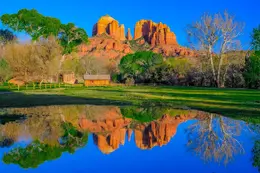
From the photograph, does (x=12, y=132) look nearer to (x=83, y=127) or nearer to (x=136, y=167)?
(x=83, y=127)

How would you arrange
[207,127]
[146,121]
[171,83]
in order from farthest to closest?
1. [171,83]
2. [146,121]
3. [207,127]

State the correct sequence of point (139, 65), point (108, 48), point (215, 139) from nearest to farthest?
point (215, 139) → point (139, 65) → point (108, 48)

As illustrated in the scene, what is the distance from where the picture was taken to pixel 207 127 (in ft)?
50.0

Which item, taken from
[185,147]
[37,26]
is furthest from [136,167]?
[37,26]

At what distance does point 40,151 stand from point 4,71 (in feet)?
169

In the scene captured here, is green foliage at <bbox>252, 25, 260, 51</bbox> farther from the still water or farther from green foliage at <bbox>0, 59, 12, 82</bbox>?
green foliage at <bbox>0, 59, 12, 82</bbox>

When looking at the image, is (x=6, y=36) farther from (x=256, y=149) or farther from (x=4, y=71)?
(x=256, y=149)

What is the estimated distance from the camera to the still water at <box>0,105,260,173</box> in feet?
30.3

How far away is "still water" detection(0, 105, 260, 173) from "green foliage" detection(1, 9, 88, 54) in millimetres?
56483

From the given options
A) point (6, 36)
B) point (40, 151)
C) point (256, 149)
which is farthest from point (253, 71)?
point (6, 36)

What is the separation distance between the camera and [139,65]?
8362cm

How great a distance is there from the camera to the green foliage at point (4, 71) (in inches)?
2276

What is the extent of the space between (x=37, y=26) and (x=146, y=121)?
2396 inches

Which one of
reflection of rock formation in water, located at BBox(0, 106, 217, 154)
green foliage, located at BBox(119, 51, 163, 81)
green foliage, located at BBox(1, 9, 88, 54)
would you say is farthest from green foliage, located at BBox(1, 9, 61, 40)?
reflection of rock formation in water, located at BBox(0, 106, 217, 154)
